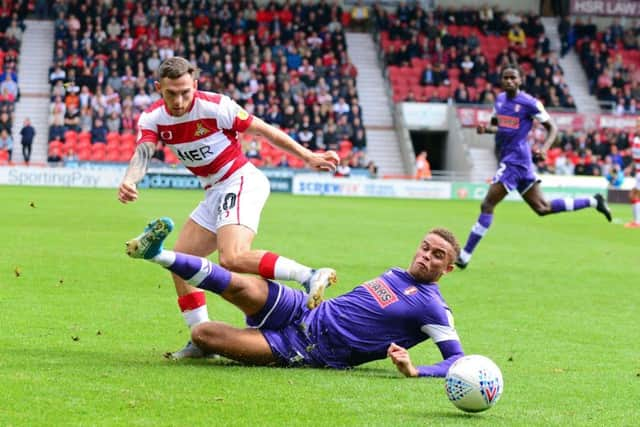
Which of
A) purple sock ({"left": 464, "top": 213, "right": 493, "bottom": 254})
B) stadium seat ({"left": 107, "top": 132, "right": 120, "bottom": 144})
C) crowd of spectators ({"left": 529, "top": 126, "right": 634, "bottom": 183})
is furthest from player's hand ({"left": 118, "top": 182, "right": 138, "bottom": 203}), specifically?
crowd of spectators ({"left": 529, "top": 126, "right": 634, "bottom": 183})

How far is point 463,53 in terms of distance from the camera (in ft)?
154

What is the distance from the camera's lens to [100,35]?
42.2m

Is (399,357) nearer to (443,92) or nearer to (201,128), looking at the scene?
(201,128)

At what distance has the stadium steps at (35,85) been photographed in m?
40.2

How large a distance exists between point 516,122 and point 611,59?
34.8 meters

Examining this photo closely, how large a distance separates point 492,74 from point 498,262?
30.5 metres

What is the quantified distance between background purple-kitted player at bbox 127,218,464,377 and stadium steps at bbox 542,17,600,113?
40351mm

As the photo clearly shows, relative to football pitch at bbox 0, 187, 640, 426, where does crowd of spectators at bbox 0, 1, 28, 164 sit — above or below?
below

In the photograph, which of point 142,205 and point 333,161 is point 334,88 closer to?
point 142,205

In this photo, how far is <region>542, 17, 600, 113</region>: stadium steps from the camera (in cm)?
4727

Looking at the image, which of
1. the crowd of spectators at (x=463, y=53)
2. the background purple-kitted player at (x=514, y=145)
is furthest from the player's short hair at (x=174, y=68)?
the crowd of spectators at (x=463, y=53)

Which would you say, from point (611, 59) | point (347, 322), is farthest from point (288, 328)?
point (611, 59)

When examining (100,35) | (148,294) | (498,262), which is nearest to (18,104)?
(100,35)

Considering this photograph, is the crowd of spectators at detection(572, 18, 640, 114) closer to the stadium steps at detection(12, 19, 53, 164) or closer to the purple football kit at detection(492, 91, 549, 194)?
the stadium steps at detection(12, 19, 53, 164)
